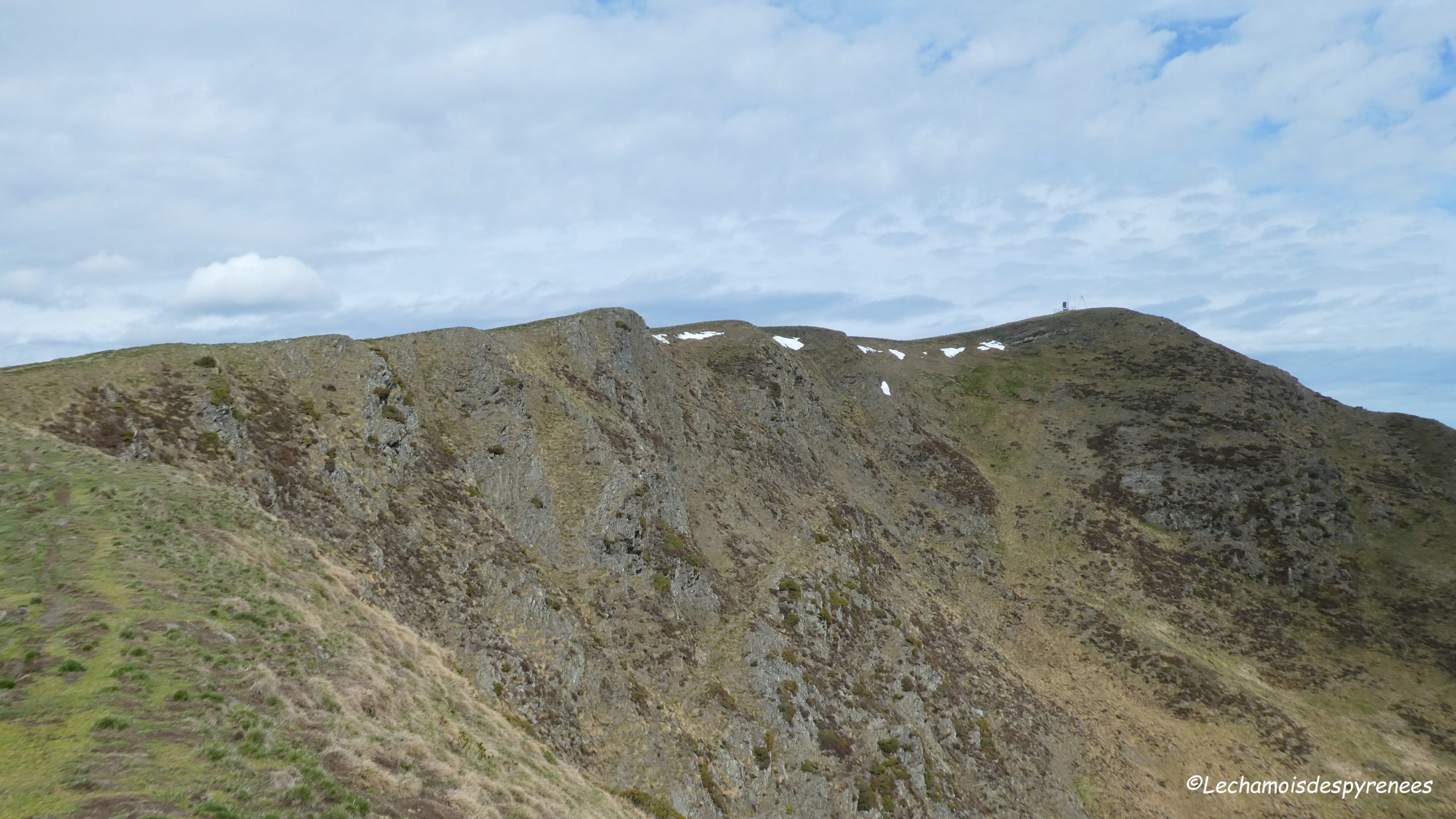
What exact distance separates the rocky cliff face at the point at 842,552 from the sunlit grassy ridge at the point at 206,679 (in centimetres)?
387

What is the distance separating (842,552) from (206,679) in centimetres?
4407

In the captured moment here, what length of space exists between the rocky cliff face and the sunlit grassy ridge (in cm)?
387

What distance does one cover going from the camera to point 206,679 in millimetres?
16141

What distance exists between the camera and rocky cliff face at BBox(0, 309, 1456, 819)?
32062 mm

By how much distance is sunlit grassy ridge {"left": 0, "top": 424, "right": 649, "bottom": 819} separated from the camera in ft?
40.5

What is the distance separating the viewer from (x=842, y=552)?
178ft

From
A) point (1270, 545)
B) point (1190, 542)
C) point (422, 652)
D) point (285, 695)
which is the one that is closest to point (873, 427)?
point (1190, 542)

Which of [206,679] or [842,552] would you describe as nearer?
[206,679]

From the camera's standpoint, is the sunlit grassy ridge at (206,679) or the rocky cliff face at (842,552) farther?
the rocky cliff face at (842,552)

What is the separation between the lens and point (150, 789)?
38.0 feet

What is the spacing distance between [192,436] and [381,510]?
8325 millimetres

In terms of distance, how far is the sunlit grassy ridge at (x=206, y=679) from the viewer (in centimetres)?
1234

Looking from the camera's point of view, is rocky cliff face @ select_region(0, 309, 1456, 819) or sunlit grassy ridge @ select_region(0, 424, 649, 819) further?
rocky cliff face @ select_region(0, 309, 1456, 819)

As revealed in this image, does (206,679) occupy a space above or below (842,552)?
above
